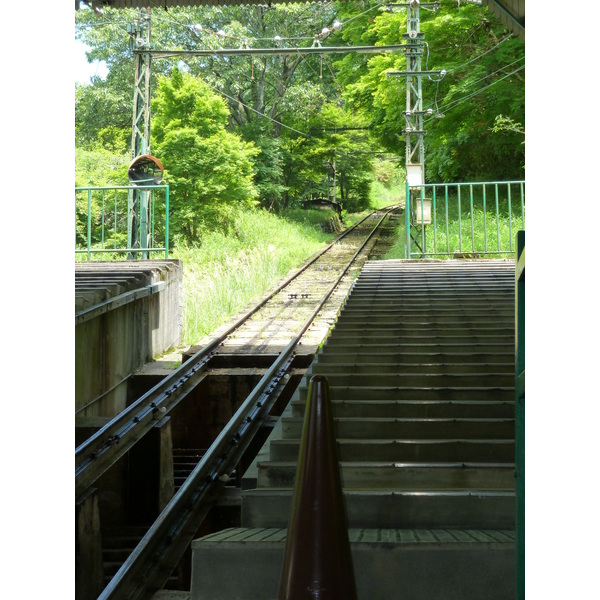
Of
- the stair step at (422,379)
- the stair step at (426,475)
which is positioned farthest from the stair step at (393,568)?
the stair step at (422,379)

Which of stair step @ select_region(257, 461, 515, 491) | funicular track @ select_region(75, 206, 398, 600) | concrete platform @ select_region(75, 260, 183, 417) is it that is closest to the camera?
stair step @ select_region(257, 461, 515, 491)

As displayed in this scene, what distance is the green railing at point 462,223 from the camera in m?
12.6

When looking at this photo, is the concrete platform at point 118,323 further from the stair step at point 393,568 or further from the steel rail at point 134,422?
the stair step at point 393,568

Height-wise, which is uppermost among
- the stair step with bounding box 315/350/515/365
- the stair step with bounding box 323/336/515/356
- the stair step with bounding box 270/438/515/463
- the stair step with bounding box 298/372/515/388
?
the stair step with bounding box 323/336/515/356

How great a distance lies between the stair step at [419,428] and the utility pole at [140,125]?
10.2 metres

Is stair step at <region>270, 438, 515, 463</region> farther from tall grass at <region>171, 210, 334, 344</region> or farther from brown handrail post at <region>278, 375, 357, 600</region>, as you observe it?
tall grass at <region>171, 210, 334, 344</region>

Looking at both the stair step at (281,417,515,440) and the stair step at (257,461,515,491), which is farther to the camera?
the stair step at (281,417,515,440)

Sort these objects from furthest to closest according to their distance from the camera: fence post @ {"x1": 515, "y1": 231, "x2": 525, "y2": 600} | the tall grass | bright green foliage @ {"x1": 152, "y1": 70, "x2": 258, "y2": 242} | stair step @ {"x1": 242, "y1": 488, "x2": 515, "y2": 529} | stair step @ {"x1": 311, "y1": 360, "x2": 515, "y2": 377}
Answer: bright green foliage @ {"x1": 152, "y1": 70, "x2": 258, "y2": 242} < the tall grass < stair step @ {"x1": 311, "y1": 360, "x2": 515, "y2": 377} < stair step @ {"x1": 242, "y1": 488, "x2": 515, "y2": 529} < fence post @ {"x1": 515, "y1": 231, "x2": 525, "y2": 600}

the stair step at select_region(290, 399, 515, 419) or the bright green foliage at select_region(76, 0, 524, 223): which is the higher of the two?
the bright green foliage at select_region(76, 0, 524, 223)

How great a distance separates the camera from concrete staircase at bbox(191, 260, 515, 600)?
3.32 meters

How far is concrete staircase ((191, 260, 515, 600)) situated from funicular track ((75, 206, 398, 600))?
42.7 inches

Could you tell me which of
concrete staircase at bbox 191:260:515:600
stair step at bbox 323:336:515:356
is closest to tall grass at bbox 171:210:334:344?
stair step at bbox 323:336:515:356
